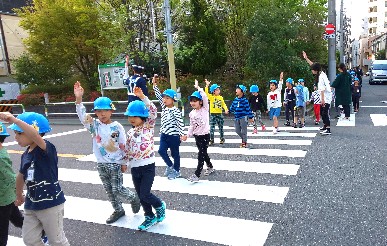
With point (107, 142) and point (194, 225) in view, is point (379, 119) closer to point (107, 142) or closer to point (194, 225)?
point (194, 225)

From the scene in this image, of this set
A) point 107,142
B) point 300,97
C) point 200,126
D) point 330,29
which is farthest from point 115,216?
point 330,29

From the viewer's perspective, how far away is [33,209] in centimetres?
281

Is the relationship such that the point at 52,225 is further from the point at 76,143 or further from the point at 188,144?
the point at 76,143

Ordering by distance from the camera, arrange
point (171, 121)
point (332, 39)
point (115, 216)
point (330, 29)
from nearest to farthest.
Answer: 1. point (115, 216)
2. point (171, 121)
3. point (330, 29)
4. point (332, 39)

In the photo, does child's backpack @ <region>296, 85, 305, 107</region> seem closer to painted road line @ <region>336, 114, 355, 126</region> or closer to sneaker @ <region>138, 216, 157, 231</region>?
painted road line @ <region>336, 114, 355, 126</region>

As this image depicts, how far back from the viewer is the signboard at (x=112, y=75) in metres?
15.0

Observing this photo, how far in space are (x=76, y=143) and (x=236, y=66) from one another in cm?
982

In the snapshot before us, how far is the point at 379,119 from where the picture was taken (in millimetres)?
10531

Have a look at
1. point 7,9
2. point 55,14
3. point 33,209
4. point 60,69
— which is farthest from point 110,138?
point 7,9

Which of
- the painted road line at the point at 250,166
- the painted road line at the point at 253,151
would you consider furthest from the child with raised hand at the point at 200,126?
the painted road line at the point at 253,151

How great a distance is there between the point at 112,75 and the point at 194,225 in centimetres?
1247

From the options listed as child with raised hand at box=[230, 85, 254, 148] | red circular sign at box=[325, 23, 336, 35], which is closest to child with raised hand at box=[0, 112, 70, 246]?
child with raised hand at box=[230, 85, 254, 148]

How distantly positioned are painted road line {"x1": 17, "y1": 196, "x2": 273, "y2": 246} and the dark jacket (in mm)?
6959

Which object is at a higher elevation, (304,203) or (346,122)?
(346,122)
